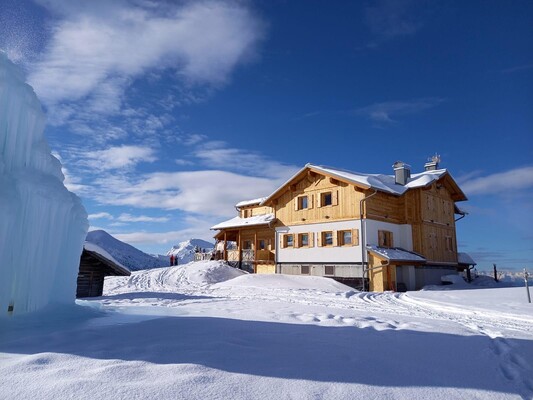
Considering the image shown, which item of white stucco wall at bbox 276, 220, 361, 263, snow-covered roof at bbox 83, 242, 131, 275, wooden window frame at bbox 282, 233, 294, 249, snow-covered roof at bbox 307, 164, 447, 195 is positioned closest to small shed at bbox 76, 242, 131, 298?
snow-covered roof at bbox 83, 242, 131, 275

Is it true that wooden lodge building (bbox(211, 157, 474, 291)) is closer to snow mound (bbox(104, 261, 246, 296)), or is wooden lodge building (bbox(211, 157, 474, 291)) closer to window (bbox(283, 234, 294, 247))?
window (bbox(283, 234, 294, 247))

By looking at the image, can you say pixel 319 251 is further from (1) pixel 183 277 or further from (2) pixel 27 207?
(2) pixel 27 207

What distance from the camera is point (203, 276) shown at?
26.3m

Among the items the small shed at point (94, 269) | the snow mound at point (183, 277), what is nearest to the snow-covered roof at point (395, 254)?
the snow mound at point (183, 277)

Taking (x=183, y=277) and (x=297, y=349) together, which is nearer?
(x=297, y=349)

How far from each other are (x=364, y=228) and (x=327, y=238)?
2886 millimetres

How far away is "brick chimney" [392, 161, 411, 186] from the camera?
86.9ft

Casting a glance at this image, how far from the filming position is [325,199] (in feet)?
84.5

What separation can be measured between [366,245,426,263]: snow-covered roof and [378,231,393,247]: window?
0.38m

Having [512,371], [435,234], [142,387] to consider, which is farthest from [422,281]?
[142,387]

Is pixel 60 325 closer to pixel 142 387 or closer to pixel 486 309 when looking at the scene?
pixel 142 387

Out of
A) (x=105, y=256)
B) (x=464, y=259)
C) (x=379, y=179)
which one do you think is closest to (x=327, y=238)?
(x=379, y=179)

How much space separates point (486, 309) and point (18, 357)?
1164 centimetres

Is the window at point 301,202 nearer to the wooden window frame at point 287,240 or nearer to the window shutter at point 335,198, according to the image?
Answer: the wooden window frame at point 287,240
